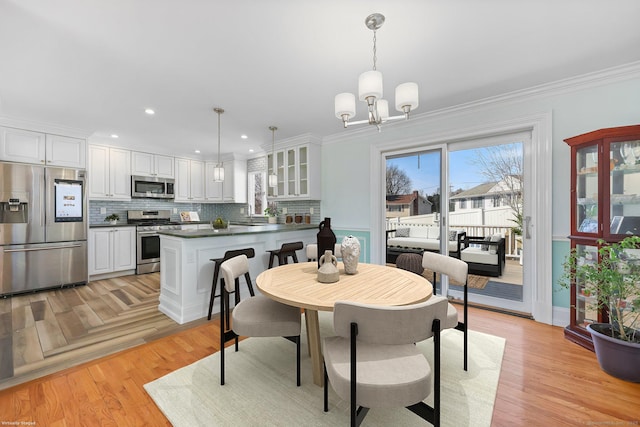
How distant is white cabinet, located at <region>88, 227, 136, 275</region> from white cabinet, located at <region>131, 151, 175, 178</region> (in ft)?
3.89

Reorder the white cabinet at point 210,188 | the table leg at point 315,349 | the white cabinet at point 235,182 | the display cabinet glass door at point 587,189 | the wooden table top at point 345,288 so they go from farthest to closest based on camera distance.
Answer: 1. the white cabinet at point 210,188
2. the white cabinet at point 235,182
3. the display cabinet glass door at point 587,189
4. the table leg at point 315,349
5. the wooden table top at point 345,288

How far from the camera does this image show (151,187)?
5453 millimetres

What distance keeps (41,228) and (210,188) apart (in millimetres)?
2985

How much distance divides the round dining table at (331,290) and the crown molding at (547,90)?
2358 mm

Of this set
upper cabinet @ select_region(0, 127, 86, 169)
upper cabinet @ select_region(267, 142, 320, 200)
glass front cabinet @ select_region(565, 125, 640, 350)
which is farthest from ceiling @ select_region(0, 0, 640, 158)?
upper cabinet @ select_region(267, 142, 320, 200)

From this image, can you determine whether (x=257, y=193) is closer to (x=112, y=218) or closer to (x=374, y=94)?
(x=112, y=218)

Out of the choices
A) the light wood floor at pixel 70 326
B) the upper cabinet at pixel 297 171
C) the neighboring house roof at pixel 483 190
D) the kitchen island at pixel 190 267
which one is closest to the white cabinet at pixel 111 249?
the light wood floor at pixel 70 326

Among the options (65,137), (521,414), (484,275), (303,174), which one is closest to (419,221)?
(484,275)

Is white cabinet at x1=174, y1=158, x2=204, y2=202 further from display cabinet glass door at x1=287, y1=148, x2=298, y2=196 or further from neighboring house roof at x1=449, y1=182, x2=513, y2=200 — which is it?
neighboring house roof at x1=449, y1=182, x2=513, y2=200

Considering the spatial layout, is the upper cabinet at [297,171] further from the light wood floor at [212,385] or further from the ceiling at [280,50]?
the light wood floor at [212,385]

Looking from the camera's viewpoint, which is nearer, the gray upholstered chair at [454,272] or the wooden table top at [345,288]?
the wooden table top at [345,288]

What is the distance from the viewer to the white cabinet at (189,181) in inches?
233

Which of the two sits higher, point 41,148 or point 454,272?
point 41,148

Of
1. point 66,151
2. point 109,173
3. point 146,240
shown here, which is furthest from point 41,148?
point 146,240
